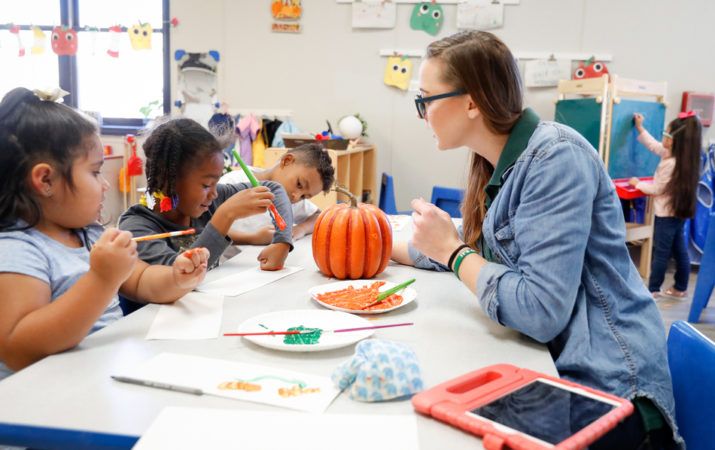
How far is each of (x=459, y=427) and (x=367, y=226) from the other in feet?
2.84

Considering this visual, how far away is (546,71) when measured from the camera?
4754mm

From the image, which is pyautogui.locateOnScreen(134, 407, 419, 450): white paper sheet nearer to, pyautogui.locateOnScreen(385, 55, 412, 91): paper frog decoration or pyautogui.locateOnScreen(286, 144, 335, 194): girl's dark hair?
pyautogui.locateOnScreen(286, 144, 335, 194): girl's dark hair

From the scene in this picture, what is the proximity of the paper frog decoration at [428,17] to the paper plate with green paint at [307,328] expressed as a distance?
409 cm

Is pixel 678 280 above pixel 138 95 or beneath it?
beneath

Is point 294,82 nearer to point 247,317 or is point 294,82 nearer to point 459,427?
point 247,317

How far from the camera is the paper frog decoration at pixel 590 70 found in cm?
466

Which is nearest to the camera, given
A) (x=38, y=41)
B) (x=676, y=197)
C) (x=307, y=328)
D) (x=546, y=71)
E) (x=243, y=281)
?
(x=307, y=328)

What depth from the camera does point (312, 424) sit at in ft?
2.55

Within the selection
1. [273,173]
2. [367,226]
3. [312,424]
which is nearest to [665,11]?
[273,173]

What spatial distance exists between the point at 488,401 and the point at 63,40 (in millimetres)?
5506

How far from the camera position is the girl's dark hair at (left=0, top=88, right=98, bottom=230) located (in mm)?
1156

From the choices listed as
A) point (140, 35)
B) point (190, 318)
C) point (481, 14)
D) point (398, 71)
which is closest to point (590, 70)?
point (481, 14)

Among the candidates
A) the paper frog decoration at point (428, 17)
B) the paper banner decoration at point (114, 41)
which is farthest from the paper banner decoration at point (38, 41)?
the paper frog decoration at point (428, 17)

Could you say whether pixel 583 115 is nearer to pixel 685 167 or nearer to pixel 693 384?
pixel 685 167
